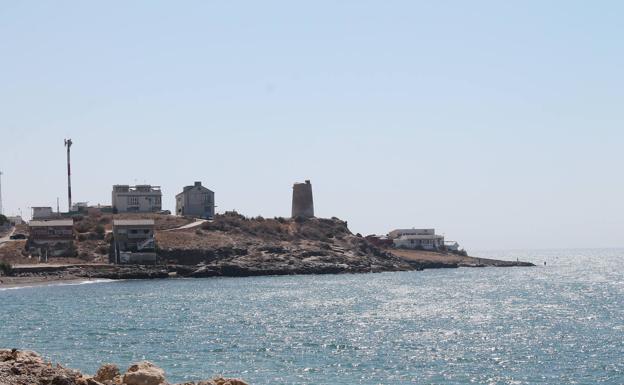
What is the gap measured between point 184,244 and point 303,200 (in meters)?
34.1

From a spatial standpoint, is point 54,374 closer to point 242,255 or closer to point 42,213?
point 242,255

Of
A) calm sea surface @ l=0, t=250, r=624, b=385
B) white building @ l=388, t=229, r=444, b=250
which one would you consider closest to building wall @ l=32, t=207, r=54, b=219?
calm sea surface @ l=0, t=250, r=624, b=385

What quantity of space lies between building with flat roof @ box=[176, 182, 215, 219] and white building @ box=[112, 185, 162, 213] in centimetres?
425

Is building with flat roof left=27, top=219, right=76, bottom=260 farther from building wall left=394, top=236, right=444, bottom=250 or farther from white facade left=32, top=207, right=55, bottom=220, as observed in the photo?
building wall left=394, top=236, right=444, bottom=250

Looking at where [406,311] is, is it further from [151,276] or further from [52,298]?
[151,276]

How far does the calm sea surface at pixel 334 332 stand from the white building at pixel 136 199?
53144 mm

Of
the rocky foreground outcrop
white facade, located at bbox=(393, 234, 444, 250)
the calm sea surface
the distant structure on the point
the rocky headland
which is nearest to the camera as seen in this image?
the rocky foreground outcrop

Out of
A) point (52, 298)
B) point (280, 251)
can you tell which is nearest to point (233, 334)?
point (52, 298)

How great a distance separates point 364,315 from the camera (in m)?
62.3

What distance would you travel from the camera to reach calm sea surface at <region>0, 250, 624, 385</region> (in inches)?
1516

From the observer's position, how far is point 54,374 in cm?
2028

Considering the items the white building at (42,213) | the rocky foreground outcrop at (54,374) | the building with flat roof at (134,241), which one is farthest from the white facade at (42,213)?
the rocky foreground outcrop at (54,374)

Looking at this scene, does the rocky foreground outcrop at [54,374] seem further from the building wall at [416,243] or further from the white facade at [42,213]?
the building wall at [416,243]

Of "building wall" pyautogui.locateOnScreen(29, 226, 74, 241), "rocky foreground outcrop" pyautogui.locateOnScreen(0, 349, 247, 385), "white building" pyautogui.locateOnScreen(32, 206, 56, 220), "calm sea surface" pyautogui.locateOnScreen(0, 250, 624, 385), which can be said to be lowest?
"calm sea surface" pyautogui.locateOnScreen(0, 250, 624, 385)
